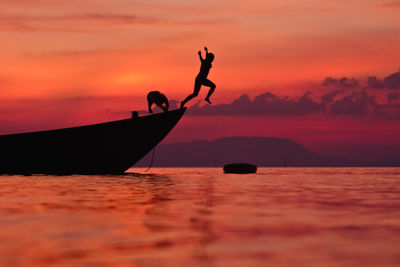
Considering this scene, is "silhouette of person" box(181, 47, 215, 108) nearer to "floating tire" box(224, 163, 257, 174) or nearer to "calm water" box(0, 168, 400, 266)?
"calm water" box(0, 168, 400, 266)

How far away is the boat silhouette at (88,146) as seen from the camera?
35.9 metres

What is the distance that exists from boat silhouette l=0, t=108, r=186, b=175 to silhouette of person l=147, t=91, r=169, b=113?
493 mm

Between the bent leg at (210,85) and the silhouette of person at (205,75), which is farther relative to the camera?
the bent leg at (210,85)

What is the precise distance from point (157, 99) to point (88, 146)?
492 cm

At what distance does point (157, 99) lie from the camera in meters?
35.1

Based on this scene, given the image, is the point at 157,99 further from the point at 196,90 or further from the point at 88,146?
the point at 88,146

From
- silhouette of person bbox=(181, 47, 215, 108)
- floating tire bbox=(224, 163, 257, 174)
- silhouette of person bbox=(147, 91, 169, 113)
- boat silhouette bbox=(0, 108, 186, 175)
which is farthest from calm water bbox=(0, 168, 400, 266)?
floating tire bbox=(224, 163, 257, 174)

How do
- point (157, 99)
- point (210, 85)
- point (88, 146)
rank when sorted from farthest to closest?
point (88, 146) < point (157, 99) < point (210, 85)

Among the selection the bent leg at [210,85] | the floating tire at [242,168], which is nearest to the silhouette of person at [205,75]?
the bent leg at [210,85]

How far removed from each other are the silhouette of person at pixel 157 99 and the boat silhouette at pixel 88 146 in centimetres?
49

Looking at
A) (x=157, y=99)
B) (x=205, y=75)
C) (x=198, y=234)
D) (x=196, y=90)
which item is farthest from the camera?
(x=157, y=99)

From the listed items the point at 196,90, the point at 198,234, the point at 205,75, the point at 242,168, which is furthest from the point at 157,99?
the point at 198,234

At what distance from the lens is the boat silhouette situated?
35.9 m

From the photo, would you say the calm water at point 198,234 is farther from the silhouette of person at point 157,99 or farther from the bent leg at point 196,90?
the silhouette of person at point 157,99
